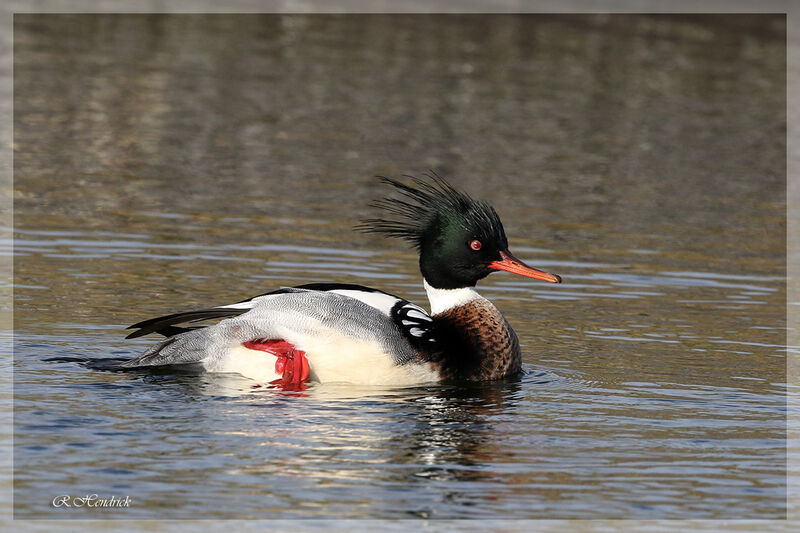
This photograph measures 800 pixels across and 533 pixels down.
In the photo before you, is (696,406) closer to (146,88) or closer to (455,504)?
(455,504)

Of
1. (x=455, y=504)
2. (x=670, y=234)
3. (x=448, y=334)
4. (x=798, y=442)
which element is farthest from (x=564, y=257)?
(x=455, y=504)

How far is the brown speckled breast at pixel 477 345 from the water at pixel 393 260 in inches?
6.9

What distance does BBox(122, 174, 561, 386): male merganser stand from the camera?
9953 mm

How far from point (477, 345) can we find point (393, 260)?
4197 mm

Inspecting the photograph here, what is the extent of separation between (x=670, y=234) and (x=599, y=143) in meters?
6.47

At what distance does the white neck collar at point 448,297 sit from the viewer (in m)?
10.9

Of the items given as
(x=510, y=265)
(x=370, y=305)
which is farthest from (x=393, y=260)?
(x=370, y=305)

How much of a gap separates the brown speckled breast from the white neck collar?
0.40ft

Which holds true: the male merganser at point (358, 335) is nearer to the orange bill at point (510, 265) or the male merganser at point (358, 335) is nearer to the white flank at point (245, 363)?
the white flank at point (245, 363)

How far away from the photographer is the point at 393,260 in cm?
1466

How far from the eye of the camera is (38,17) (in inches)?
1321
